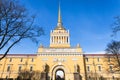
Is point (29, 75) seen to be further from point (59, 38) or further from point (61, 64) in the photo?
point (59, 38)

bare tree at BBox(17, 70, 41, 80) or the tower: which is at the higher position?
the tower

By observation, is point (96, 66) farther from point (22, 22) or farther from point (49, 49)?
point (22, 22)

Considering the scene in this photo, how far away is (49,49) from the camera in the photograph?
44.1 m

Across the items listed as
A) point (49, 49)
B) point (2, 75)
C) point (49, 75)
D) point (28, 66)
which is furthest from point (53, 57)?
point (2, 75)

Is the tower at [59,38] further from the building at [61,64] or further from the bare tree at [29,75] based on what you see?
the bare tree at [29,75]

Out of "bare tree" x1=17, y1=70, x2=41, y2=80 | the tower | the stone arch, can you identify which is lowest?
"bare tree" x1=17, y1=70, x2=41, y2=80

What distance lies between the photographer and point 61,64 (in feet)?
138

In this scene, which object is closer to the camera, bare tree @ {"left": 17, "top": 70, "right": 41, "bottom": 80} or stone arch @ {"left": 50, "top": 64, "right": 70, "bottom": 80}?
stone arch @ {"left": 50, "top": 64, "right": 70, "bottom": 80}

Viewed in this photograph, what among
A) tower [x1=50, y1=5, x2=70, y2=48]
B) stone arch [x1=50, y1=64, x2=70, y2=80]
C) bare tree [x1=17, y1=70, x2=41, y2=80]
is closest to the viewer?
stone arch [x1=50, y1=64, x2=70, y2=80]

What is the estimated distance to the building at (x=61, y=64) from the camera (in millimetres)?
41594

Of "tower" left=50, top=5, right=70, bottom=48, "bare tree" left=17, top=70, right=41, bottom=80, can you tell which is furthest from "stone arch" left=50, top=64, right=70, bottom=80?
"tower" left=50, top=5, right=70, bottom=48

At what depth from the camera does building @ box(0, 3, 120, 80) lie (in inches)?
1638

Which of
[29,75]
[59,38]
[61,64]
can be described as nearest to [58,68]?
[61,64]

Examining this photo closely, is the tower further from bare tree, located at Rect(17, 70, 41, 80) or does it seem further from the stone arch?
bare tree, located at Rect(17, 70, 41, 80)
